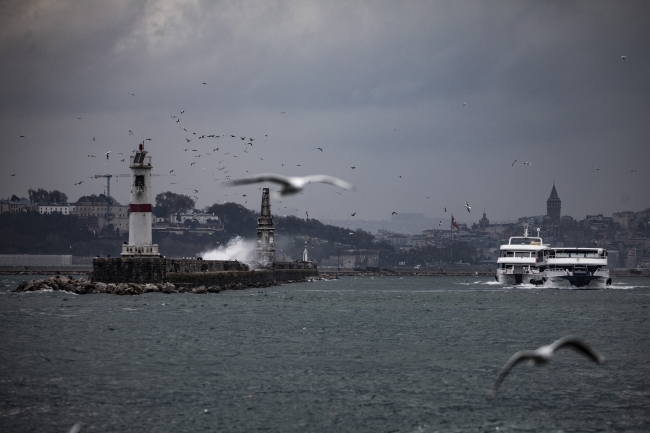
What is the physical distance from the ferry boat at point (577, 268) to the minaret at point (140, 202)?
126ft

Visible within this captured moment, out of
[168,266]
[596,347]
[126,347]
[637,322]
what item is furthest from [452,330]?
[168,266]

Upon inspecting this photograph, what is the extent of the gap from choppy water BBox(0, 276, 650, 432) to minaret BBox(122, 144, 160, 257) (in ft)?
53.3

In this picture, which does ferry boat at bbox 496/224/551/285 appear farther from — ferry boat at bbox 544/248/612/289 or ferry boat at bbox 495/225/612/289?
ferry boat at bbox 544/248/612/289

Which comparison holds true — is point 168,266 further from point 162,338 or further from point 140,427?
point 140,427

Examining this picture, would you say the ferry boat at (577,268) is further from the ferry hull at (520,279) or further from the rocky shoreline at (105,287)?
the rocky shoreline at (105,287)

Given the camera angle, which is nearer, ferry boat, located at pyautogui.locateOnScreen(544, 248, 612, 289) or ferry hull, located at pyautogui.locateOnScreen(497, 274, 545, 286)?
ferry boat, located at pyautogui.locateOnScreen(544, 248, 612, 289)

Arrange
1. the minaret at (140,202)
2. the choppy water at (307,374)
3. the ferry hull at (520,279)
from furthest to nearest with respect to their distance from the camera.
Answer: the ferry hull at (520,279)
the minaret at (140,202)
the choppy water at (307,374)

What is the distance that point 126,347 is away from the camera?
31.8 meters

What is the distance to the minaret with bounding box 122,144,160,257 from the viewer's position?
62.1m

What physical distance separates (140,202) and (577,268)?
136ft

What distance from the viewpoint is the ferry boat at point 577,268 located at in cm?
8319

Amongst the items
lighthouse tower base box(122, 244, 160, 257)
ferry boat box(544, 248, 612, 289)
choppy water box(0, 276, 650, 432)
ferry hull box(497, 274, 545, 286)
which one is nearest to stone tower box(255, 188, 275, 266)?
ferry hull box(497, 274, 545, 286)

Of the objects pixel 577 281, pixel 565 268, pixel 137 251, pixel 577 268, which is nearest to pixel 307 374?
pixel 137 251

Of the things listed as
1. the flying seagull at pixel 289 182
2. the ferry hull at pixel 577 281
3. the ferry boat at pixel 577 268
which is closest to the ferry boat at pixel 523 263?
the ferry boat at pixel 577 268
